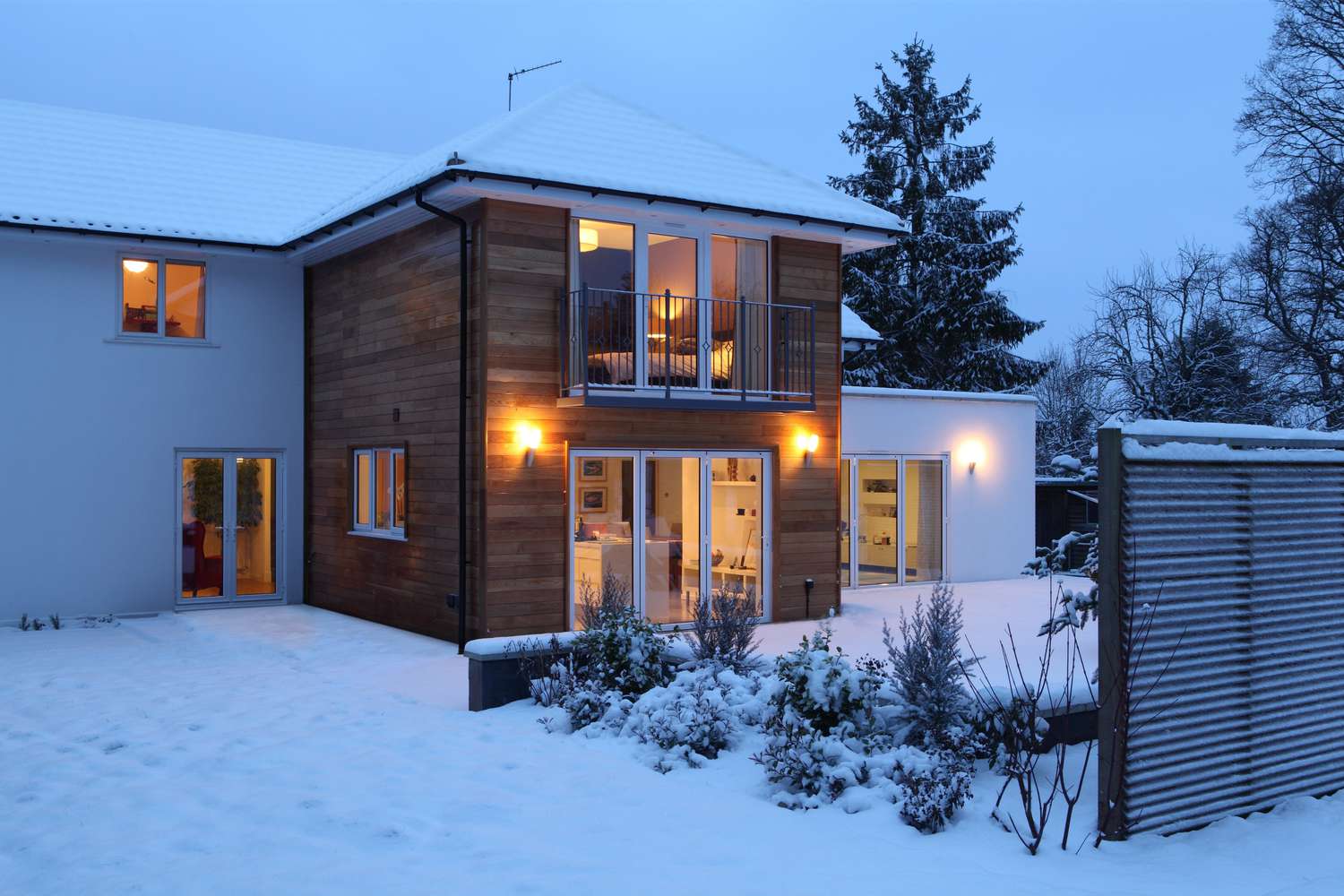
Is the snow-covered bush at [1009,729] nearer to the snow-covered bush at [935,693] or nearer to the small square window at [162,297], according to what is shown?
the snow-covered bush at [935,693]

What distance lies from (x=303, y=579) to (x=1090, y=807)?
34.7 feet

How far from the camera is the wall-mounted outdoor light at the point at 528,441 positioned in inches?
432

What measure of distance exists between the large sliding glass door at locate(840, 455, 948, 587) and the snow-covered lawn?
8.38 meters

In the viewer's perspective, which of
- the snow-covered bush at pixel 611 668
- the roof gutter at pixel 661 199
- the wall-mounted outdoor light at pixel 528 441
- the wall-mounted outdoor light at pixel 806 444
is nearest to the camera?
the snow-covered bush at pixel 611 668

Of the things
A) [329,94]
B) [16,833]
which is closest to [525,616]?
[16,833]

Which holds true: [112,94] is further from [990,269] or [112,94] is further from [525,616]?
[525,616]

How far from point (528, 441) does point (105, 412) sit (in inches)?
206

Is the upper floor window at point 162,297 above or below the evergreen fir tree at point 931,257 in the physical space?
below

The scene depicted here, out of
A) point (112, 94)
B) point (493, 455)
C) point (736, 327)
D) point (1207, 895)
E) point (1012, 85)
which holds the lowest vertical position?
point (1207, 895)

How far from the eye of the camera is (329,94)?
96000 mm

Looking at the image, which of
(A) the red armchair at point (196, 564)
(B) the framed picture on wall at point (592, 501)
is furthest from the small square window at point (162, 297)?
(B) the framed picture on wall at point (592, 501)

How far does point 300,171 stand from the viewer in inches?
624

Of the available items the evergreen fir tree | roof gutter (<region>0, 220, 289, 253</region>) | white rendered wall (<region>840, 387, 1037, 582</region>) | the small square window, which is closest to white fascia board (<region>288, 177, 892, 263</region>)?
roof gutter (<region>0, 220, 289, 253</region>)

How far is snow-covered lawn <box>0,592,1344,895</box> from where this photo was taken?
16.2 feet
